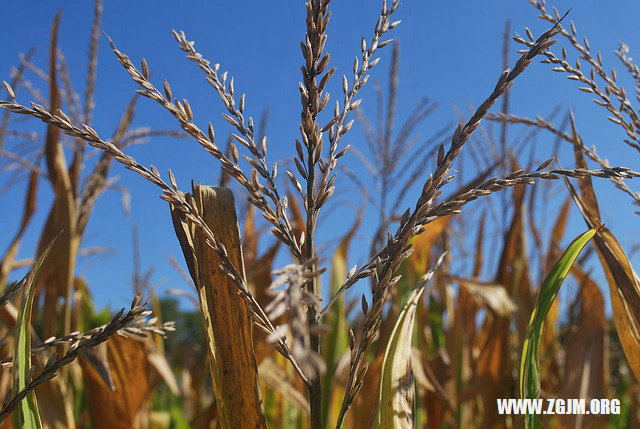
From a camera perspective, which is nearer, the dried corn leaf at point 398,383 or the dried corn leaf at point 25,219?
the dried corn leaf at point 398,383

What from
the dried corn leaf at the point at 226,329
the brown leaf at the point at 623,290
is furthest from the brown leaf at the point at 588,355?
the dried corn leaf at the point at 226,329

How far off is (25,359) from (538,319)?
60 cm

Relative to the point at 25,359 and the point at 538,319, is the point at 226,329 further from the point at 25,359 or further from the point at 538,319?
the point at 538,319

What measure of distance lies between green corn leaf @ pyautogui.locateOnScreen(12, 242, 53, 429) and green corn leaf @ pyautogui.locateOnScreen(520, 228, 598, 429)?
0.58 metres

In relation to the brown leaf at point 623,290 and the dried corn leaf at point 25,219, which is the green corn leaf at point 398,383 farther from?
the dried corn leaf at point 25,219

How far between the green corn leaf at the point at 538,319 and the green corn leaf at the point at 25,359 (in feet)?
1.92

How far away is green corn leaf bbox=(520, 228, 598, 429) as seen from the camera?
2.35ft

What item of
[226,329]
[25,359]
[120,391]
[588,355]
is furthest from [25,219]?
[588,355]

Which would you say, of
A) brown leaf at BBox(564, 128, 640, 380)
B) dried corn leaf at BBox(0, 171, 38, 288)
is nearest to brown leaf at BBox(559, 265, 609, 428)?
brown leaf at BBox(564, 128, 640, 380)

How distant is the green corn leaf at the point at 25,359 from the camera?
583mm

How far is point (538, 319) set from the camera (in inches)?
28.3

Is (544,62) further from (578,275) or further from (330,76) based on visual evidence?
(578,275)

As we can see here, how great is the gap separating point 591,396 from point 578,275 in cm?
33

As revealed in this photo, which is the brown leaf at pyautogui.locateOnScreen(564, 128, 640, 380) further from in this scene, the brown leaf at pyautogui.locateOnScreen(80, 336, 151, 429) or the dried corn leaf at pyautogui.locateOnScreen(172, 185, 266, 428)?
the brown leaf at pyautogui.locateOnScreen(80, 336, 151, 429)
